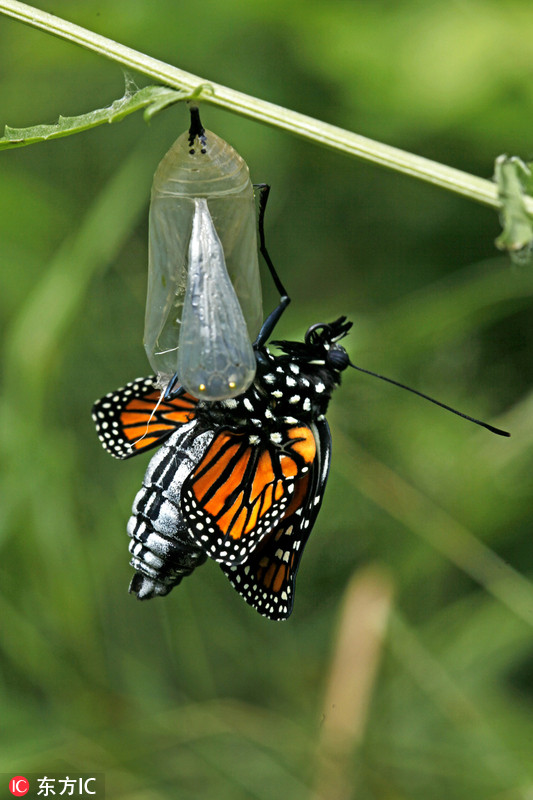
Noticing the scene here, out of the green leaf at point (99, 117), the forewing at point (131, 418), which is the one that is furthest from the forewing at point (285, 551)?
the green leaf at point (99, 117)

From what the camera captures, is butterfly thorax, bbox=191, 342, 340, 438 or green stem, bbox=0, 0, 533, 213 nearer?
green stem, bbox=0, 0, 533, 213

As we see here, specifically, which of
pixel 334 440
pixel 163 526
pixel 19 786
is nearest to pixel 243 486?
pixel 163 526

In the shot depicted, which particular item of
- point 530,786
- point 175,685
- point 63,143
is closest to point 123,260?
point 63,143

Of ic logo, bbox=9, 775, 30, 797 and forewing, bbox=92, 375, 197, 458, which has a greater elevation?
forewing, bbox=92, 375, 197, 458

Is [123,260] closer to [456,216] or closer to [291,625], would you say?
[456,216]

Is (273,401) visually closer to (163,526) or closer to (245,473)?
(245,473)

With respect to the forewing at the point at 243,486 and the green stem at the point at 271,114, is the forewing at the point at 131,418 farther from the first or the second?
the green stem at the point at 271,114

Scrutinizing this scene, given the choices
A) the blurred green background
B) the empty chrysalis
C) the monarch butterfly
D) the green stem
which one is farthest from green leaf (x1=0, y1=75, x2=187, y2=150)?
the blurred green background

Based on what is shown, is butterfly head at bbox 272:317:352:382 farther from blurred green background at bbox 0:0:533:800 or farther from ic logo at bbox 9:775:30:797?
ic logo at bbox 9:775:30:797
